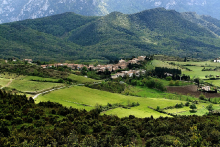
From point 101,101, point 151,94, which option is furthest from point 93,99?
point 151,94

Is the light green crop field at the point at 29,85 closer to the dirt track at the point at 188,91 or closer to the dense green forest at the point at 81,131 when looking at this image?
the dense green forest at the point at 81,131

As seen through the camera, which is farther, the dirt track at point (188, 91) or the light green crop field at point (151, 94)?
the dirt track at point (188, 91)

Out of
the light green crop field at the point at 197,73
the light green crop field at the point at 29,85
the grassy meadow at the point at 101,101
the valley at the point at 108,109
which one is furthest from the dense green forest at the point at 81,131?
the light green crop field at the point at 197,73

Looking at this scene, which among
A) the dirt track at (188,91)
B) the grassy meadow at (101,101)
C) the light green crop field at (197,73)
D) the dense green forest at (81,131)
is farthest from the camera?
the light green crop field at (197,73)

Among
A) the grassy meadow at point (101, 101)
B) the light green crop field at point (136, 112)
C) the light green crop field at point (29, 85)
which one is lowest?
the light green crop field at point (136, 112)

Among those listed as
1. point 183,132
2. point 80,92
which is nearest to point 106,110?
point 80,92

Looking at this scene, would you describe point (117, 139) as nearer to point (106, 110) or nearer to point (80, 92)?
point (106, 110)

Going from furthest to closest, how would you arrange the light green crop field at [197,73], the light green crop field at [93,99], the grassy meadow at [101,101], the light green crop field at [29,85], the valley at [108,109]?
1. the light green crop field at [197,73]
2. the light green crop field at [29,85]
3. the light green crop field at [93,99]
4. the grassy meadow at [101,101]
5. the valley at [108,109]

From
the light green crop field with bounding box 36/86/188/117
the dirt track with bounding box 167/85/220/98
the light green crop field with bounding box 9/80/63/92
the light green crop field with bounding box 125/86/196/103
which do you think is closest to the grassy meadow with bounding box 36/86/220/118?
the light green crop field with bounding box 36/86/188/117

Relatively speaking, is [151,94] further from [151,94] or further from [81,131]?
[81,131]

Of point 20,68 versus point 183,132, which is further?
point 20,68
